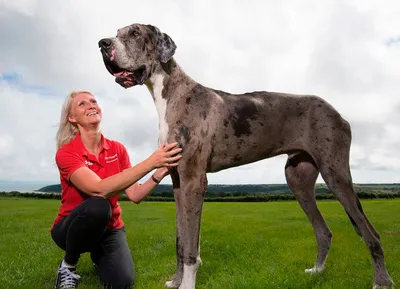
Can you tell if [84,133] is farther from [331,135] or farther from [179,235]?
[331,135]

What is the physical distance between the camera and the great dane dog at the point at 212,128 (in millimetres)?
4543

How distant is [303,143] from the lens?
5137mm

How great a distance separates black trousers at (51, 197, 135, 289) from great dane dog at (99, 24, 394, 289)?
0.73 metres

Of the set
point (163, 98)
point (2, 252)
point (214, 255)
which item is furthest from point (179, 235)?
point (2, 252)

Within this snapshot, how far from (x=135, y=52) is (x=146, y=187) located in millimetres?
2125

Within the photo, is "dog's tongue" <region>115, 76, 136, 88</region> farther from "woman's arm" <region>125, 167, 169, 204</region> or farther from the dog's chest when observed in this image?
"woman's arm" <region>125, 167, 169, 204</region>

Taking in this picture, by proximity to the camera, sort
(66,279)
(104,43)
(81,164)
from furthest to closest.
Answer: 1. (66,279)
2. (81,164)
3. (104,43)

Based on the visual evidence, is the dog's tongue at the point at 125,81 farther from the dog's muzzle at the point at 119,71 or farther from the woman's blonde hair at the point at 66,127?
the woman's blonde hair at the point at 66,127

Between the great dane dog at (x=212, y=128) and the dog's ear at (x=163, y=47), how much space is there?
0.03ft

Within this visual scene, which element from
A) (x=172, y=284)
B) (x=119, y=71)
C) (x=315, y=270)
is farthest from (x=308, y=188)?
(x=119, y=71)

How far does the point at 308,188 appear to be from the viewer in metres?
5.74

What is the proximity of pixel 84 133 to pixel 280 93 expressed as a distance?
106 inches

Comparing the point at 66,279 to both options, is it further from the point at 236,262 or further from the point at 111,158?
the point at 236,262

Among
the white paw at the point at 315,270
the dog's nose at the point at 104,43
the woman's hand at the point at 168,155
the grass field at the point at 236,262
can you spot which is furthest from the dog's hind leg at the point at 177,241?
the white paw at the point at 315,270
